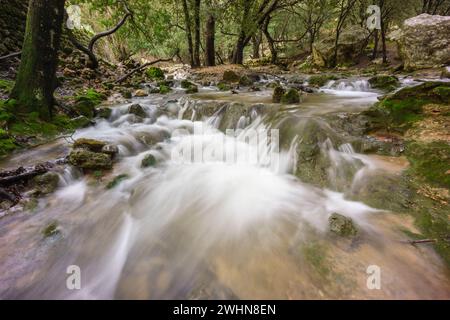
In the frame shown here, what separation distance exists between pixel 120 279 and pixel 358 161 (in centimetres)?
342

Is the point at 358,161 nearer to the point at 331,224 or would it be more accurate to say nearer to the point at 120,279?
the point at 331,224

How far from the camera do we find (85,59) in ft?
38.1

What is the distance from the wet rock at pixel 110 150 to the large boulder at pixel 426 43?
12939 mm

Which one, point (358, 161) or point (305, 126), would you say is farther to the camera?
point (305, 126)

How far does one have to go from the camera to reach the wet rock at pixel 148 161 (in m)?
4.39

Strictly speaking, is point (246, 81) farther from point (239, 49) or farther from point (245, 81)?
point (239, 49)

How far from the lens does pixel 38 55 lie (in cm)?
458

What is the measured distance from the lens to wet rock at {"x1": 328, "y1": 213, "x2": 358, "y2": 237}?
249 cm

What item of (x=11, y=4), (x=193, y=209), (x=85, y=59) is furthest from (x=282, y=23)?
(x=193, y=209)

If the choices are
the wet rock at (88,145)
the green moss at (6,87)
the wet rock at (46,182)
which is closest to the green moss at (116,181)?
the wet rock at (46,182)

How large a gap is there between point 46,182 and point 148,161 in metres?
1.55

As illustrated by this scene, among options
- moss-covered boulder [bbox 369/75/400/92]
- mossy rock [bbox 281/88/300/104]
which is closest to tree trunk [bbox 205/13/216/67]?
moss-covered boulder [bbox 369/75/400/92]

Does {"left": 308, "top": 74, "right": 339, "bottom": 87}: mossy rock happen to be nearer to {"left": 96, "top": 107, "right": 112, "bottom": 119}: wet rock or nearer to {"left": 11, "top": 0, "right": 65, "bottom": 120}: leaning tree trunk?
{"left": 96, "top": 107, "right": 112, "bottom": 119}: wet rock

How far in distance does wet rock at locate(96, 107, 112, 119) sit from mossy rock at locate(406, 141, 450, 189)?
261 inches
